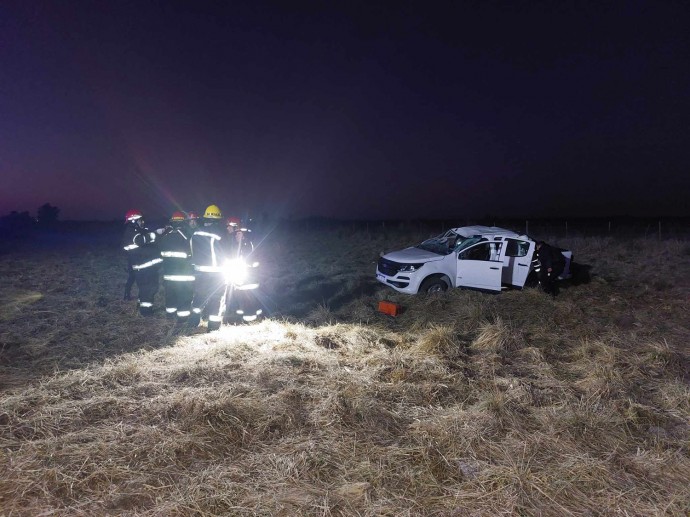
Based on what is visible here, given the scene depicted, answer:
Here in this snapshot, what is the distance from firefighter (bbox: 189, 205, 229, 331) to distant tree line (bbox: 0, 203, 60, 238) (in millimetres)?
35868

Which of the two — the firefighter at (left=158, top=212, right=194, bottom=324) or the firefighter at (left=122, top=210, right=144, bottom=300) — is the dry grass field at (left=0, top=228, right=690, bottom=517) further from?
the firefighter at (left=122, top=210, right=144, bottom=300)

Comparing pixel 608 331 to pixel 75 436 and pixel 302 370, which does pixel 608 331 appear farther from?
pixel 75 436

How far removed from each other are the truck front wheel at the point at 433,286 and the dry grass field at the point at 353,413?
0.93 meters

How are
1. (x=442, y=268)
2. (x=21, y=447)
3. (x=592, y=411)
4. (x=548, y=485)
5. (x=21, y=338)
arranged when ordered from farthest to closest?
(x=442, y=268) < (x=21, y=338) < (x=592, y=411) < (x=21, y=447) < (x=548, y=485)

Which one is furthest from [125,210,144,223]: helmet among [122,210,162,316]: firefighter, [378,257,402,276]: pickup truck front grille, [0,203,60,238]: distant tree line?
[0,203,60,238]: distant tree line

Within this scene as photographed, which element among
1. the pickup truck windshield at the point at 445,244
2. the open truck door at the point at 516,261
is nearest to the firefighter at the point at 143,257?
the pickup truck windshield at the point at 445,244

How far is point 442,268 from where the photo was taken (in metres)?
9.29

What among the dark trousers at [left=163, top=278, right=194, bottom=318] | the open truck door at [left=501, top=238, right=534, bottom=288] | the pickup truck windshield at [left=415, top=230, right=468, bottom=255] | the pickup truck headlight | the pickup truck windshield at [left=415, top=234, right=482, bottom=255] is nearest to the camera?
the dark trousers at [left=163, top=278, right=194, bottom=318]

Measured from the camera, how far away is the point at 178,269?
277 inches

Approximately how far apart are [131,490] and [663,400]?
5.21 m

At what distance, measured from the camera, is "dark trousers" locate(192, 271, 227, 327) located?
22.6 ft

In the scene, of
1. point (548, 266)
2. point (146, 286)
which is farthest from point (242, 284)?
point (548, 266)

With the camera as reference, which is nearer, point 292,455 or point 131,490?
point 131,490

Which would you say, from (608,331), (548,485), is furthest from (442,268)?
(548,485)
